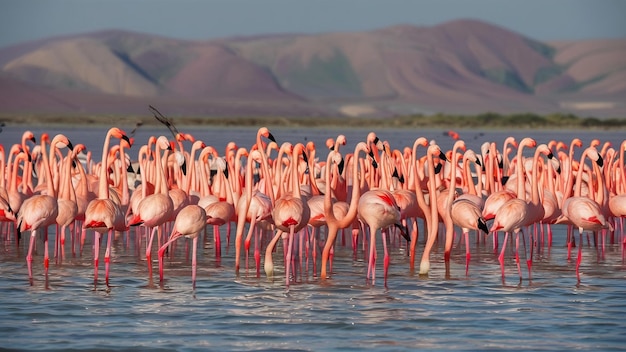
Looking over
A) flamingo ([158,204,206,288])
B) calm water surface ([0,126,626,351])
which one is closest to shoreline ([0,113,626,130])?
calm water surface ([0,126,626,351])

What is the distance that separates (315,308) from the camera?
41.0 ft

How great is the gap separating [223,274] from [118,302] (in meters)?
2.32

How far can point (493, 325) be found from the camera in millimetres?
11555

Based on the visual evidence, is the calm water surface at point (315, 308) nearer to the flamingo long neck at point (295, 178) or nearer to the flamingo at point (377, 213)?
the flamingo at point (377, 213)

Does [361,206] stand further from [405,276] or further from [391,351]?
[391,351]

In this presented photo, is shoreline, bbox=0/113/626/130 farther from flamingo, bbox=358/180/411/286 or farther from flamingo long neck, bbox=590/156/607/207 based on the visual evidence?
flamingo, bbox=358/180/411/286

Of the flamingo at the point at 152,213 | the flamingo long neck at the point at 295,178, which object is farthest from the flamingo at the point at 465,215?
the flamingo at the point at 152,213

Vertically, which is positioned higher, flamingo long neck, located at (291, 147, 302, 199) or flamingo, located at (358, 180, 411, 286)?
→ flamingo long neck, located at (291, 147, 302, 199)

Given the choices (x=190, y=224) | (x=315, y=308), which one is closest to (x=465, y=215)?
(x=315, y=308)

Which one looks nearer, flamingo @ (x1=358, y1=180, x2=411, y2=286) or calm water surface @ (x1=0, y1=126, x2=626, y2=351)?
calm water surface @ (x1=0, y1=126, x2=626, y2=351)

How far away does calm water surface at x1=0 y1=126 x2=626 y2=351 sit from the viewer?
10922 millimetres

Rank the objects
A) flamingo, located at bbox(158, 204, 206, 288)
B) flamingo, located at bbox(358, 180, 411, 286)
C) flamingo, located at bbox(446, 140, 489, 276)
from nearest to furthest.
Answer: flamingo, located at bbox(158, 204, 206, 288), flamingo, located at bbox(358, 180, 411, 286), flamingo, located at bbox(446, 140, 489, 276)

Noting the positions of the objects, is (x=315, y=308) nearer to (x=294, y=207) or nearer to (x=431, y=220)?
(x=294, y=207)

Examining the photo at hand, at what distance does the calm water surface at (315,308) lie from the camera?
10.9m
